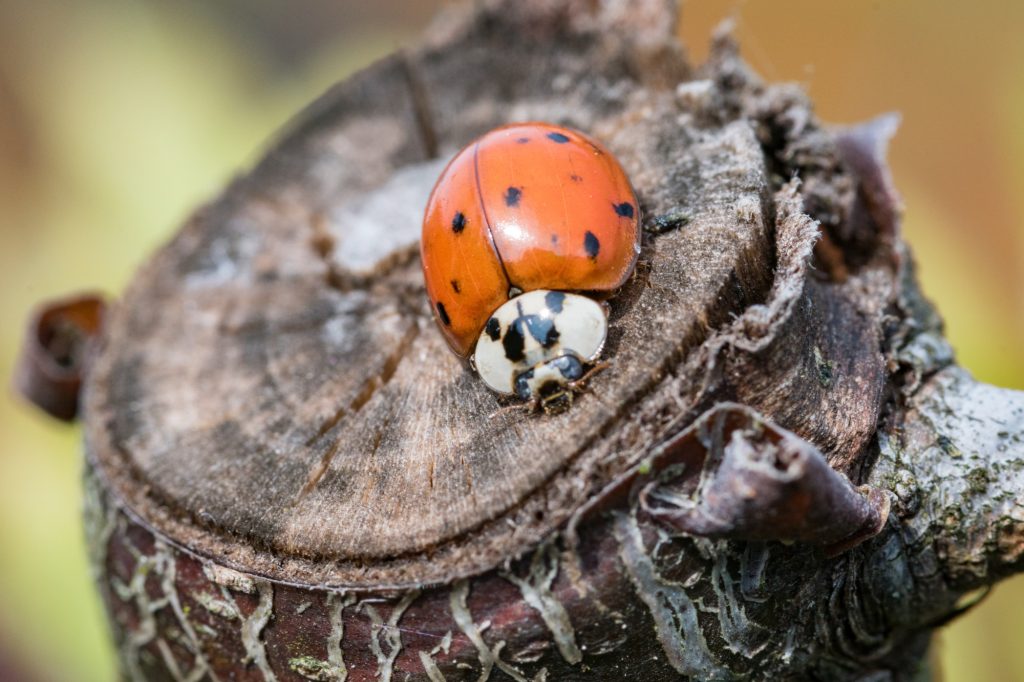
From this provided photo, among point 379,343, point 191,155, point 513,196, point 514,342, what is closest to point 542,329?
point 514,342

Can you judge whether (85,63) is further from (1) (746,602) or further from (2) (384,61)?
(1) (746,602)

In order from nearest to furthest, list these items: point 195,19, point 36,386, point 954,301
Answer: point 36,386, point 954,301, point 195,19

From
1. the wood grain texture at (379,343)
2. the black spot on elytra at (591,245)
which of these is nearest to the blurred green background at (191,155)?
the wood grain texture at (379,343)

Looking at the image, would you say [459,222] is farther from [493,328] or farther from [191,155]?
[191,155]

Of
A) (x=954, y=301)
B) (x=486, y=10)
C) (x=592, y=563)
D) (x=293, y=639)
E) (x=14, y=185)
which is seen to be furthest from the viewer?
(x=14, y=185)

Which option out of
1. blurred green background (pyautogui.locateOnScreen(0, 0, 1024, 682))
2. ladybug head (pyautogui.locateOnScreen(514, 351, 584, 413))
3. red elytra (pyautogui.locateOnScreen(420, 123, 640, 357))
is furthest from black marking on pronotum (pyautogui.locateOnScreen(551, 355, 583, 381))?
blurred green background (pyautogui.locateOnScreen(0, 0, 1024, 682))

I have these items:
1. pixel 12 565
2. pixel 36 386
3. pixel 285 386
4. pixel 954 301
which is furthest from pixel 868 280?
pixel 12 565
